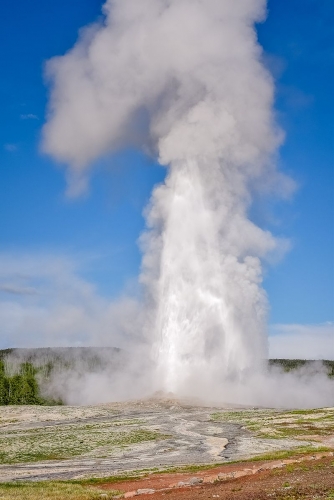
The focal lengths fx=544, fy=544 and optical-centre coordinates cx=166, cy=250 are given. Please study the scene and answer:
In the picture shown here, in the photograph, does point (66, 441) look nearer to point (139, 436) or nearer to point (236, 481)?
point (139, 436)

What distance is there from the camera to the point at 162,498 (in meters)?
26.9

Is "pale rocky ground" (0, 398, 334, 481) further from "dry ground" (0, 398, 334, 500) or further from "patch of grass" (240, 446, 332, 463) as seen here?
"patch of grass" (240, 446, 332, 463)

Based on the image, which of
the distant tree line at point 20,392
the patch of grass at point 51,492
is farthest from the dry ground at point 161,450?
the distant tree line at point 20,392

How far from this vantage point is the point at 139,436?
199 ft

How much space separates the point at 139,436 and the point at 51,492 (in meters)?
32.7

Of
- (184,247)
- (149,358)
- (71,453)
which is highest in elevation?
(184,247)

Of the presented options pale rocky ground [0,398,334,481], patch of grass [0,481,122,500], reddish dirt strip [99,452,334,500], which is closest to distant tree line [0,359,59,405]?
pale rocky ground [0,398,334,481]

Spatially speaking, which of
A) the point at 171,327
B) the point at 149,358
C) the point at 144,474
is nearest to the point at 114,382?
the point at 149,358

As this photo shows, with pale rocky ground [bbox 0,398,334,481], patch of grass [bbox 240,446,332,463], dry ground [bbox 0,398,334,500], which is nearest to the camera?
dry ground [bbox 0,398,334,500]

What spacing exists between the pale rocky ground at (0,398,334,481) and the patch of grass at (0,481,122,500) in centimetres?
485

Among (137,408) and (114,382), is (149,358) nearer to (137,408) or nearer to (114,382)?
(114,382)

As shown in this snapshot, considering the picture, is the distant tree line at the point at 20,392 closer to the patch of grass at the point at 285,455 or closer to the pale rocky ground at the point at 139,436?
the pale rocky ground at the point at 139,436

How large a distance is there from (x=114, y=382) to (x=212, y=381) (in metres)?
25.6

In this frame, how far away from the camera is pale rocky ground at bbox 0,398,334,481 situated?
43188mm
